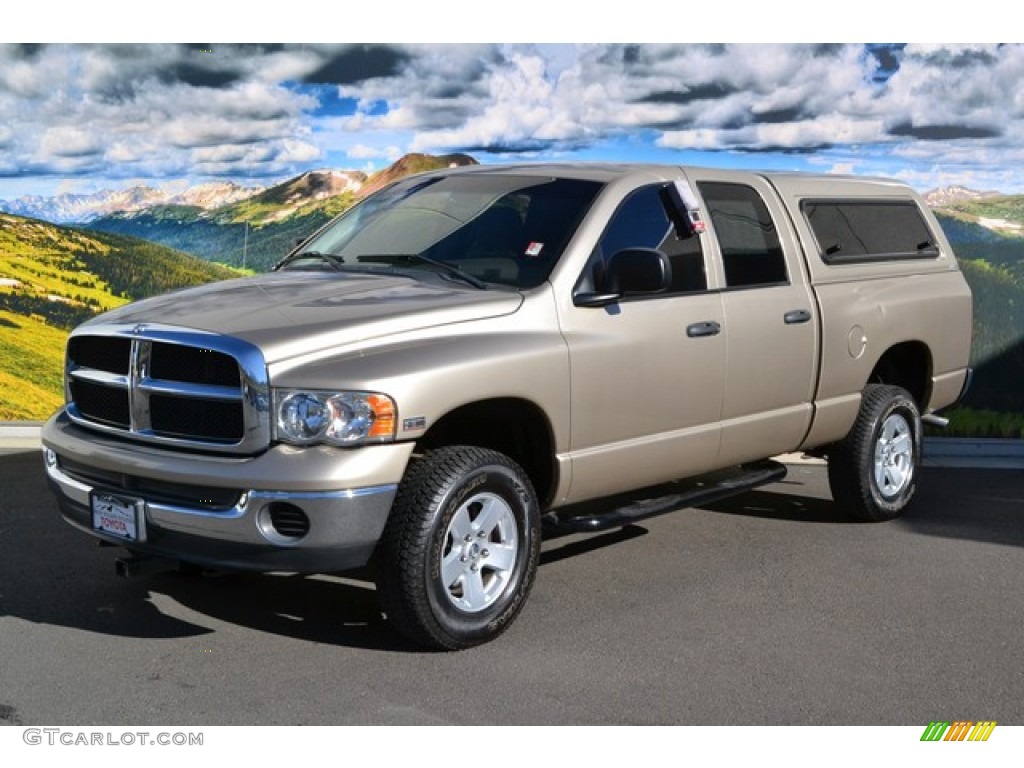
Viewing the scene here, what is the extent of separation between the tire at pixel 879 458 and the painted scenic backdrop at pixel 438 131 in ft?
9.62

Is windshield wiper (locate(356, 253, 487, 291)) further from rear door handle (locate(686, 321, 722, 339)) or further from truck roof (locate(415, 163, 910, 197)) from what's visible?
rear door handle (locate(686, 321, 722, 339))

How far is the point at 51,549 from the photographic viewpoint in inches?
284

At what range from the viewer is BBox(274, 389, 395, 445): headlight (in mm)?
5078

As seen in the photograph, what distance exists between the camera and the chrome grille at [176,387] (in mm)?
5113

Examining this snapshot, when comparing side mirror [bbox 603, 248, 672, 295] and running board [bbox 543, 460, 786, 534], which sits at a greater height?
side mirror [bbox 603, 248, 672, 295]

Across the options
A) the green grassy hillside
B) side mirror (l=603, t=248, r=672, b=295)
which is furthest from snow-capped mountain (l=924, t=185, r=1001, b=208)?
the green grassy hillside

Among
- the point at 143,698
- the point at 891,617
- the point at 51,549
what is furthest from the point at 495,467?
the point at 51,549

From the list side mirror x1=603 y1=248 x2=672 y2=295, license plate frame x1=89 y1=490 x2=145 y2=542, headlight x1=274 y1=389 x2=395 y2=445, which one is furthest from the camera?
side mirror x1=603 y1=248 x2=672 y2=295

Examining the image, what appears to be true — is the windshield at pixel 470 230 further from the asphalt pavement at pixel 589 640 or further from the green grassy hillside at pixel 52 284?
the green grassy hillside at pixel 52 284

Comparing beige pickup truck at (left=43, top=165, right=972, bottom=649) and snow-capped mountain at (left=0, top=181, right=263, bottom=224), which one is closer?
beige pickup truck at (left=43, top=165, right=972, bottom=649)

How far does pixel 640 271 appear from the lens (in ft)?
19.5

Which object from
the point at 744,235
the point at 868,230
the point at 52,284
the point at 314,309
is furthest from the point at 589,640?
the point at 52,284

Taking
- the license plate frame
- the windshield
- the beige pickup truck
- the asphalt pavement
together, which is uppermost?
the windshield

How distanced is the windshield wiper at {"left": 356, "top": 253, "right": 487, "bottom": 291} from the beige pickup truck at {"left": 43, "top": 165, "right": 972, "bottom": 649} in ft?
0.04
